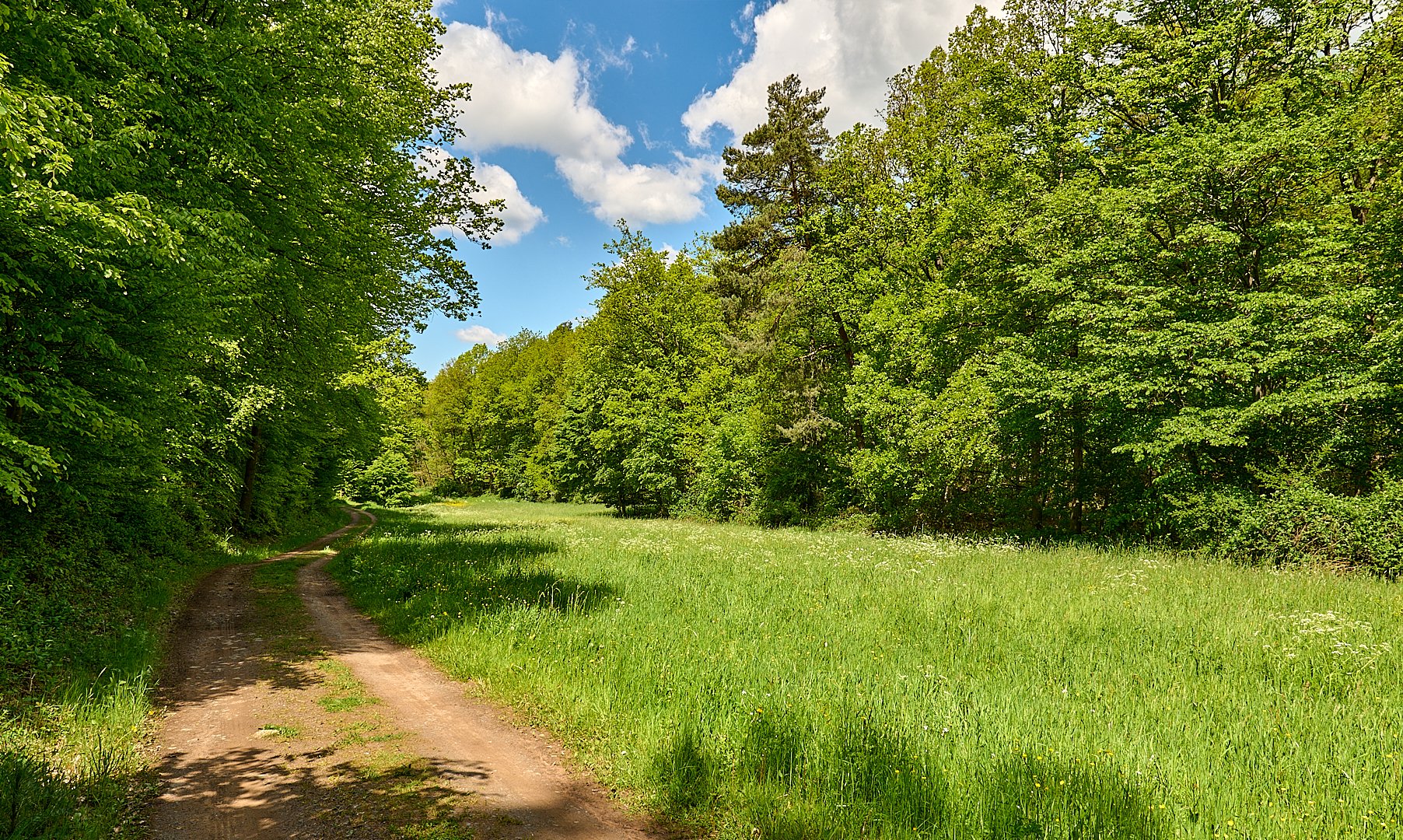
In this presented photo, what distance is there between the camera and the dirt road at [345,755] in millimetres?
4859

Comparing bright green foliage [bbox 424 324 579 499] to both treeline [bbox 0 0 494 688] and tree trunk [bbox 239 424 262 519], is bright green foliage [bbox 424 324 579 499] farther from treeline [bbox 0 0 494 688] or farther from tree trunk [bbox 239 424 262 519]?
treeline [bbox 0 0 494 688]

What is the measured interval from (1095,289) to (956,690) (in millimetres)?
17902

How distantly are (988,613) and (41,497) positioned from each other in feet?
54.7

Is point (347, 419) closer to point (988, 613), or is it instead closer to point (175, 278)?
point (175, 278)

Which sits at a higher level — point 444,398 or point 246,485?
point 444,398

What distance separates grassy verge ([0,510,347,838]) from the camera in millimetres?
4496

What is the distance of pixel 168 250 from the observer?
25.7 ft

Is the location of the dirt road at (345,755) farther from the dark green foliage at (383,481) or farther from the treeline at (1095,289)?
the dark green foliage at (383,481)

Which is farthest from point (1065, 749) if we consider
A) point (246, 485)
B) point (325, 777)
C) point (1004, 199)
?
point (246, 485)

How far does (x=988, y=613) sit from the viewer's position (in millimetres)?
10227

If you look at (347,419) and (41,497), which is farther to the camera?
(347,419)

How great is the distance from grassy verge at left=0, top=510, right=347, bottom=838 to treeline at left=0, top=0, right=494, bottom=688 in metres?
0.16

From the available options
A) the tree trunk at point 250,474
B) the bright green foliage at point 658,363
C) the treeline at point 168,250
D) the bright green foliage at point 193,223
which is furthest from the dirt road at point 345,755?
the bright green foliage at point 658,363

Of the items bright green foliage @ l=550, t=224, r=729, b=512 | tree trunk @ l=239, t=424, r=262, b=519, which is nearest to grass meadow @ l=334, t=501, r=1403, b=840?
tree trunk @ l=239, t=424, r=262, b=519
